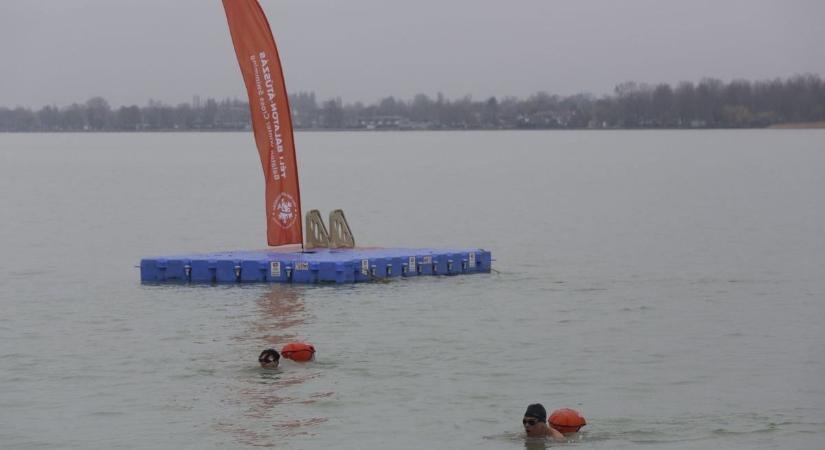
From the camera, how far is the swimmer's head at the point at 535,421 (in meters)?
19.0

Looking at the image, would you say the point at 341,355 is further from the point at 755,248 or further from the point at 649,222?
the point at 649,222

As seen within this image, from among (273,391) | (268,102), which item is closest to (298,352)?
(273,391)

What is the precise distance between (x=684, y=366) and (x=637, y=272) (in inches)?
578

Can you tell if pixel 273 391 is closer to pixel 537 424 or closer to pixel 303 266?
pixel 537 424

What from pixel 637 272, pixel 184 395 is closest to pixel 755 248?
pixel 637 272

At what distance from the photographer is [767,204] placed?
72562mm

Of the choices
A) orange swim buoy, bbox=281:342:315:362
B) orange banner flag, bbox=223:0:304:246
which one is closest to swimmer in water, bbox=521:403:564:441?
orange swim buoy, bbox=281:342:315:362

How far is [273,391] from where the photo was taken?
22375mm

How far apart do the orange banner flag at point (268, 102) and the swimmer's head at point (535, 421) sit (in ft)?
47.9

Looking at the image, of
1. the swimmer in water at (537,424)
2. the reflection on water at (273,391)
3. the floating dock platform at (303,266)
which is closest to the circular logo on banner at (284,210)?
the floating dock platform at (303,266)

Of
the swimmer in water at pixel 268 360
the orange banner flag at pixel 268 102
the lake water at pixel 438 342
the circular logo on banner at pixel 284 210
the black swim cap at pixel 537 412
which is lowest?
the lake water at pixel 438 342

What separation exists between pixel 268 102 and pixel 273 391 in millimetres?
11879

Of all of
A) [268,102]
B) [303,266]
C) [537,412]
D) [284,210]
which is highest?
[268,102]

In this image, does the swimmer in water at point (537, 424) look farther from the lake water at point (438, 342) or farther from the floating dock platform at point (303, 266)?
the floating dock platform at point (303, 266)
